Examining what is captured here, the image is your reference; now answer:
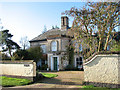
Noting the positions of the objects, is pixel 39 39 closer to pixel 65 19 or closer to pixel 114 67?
pixel 65 19

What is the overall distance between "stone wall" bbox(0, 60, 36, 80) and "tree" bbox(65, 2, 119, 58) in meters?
5.26

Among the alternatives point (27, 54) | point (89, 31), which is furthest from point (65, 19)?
point (89, 31)

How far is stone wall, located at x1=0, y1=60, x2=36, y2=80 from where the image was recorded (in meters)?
10.2

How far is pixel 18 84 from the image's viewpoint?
8.88m

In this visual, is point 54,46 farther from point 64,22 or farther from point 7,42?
point 7,42

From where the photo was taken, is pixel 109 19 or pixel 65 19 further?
pixel 65 19

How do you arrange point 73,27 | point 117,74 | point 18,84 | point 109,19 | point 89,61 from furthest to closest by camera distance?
point 73,27 → point 109,19 → point 18,84 → point 89,61 → point 117,74

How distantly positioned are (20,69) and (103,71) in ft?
23.0

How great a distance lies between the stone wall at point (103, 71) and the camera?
7.52 metres

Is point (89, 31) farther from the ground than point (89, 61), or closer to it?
farther from the ground

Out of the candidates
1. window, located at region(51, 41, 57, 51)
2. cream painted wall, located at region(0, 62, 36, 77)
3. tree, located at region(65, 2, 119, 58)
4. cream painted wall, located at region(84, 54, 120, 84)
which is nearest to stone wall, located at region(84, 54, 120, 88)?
cream painted wall, located at region(84, 54, 120, 84)

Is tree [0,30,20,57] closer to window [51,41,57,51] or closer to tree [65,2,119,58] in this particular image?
window [51,41,57,51]

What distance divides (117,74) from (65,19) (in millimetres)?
14707

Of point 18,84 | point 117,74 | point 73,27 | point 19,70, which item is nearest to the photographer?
point 117,74
